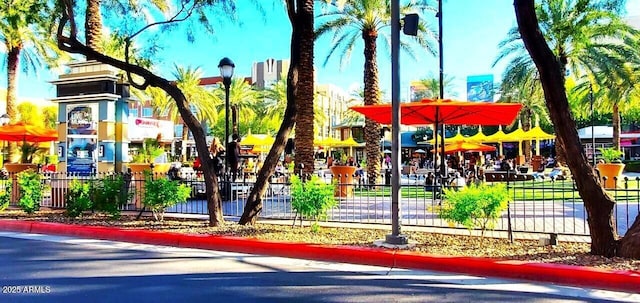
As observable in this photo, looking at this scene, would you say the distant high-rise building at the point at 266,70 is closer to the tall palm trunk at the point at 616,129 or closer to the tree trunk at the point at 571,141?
the tall palm trunk at the point at 616,129

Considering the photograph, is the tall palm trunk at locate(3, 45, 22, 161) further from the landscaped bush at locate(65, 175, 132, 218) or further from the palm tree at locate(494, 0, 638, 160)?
the palm tree at locate(494, 0, 638, 160)

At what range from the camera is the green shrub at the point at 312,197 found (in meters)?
9.43

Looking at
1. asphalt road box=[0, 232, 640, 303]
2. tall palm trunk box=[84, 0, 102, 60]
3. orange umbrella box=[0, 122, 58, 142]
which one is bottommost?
asphalt road box=[0, 232, 640, 303]

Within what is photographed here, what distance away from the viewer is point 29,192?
477 inches

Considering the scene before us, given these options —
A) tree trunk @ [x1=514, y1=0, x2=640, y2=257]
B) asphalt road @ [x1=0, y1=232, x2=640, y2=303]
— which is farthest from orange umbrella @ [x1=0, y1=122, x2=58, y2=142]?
tree trunk @ [x1=514, y1=0, x2=640, y2=257]

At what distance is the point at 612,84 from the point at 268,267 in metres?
33.7

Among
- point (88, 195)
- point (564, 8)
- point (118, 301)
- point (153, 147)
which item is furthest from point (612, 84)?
point (118, 301)

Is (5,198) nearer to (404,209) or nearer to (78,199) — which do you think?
(78,199)

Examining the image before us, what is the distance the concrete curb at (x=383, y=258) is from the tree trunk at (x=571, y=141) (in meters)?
1.01

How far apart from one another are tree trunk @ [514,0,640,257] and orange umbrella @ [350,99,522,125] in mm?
4650

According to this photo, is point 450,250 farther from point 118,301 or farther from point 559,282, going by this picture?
point 118,301

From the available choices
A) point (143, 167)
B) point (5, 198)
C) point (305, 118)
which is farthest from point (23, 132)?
point (305, 118)

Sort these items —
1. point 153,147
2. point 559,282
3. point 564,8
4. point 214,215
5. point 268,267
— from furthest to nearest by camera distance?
point 564,8 → point 153,147 → point 214,215 → point 268,267 → point 559,282

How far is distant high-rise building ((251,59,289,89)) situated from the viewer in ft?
301
